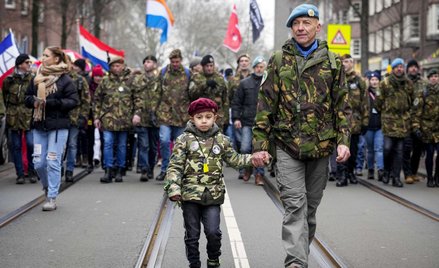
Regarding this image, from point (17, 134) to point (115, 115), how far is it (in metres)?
1.69

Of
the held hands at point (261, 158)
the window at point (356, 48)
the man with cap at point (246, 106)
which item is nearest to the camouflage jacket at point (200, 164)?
the held hands at point (261, 158)

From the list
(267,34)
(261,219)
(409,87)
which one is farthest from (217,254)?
(267,34)

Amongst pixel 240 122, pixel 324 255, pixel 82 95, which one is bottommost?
pixel 324 255

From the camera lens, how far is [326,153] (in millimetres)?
5938

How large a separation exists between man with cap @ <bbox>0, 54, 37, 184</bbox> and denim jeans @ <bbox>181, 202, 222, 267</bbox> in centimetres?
689

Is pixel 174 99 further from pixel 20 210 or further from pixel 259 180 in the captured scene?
pixel 20 210

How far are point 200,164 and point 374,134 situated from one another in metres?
8.10

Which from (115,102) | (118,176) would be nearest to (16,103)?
(115,102)

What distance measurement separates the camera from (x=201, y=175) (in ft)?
20.5

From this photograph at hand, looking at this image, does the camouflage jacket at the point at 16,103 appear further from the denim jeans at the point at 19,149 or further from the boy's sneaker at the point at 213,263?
the boy's sneaker at the point at 213,263

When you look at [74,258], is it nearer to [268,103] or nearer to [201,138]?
[201,138]

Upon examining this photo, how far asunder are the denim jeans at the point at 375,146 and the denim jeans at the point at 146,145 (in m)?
3.81

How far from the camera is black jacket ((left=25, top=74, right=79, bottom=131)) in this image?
962cm

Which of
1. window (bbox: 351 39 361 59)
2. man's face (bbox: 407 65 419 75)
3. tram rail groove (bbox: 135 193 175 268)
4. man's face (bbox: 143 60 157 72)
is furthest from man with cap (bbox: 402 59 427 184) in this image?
window (bbox: 351 39 361 59)
